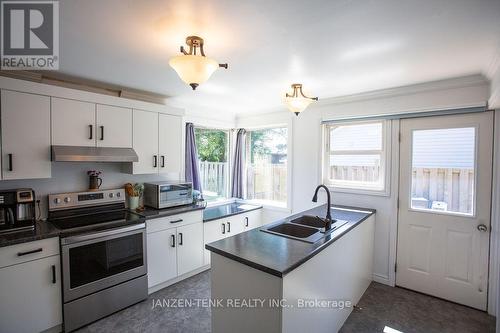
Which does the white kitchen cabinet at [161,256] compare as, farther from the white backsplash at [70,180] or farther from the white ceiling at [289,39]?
the white ceiling at [289,39]

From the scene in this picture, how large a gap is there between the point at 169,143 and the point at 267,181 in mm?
1923

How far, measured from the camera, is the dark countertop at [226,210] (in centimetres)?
353

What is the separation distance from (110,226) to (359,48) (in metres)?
2.72

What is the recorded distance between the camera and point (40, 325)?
80.1 inches

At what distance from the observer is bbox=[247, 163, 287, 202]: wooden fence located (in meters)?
4.24

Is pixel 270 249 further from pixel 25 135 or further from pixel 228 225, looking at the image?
pixel 25 135

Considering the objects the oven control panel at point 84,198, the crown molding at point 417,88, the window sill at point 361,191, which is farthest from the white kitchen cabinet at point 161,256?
the crown molding at point 417,88

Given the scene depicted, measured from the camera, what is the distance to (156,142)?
10.3 feet

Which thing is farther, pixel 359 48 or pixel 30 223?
pixel 30 223

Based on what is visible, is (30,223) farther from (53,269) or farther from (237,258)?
(237,258)

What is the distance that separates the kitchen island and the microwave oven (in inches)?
58.8

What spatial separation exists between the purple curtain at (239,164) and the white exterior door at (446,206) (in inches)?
99.0

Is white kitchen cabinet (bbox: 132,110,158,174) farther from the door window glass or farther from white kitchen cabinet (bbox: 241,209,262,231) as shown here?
the door window glass

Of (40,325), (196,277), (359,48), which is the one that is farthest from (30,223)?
(359,48)
